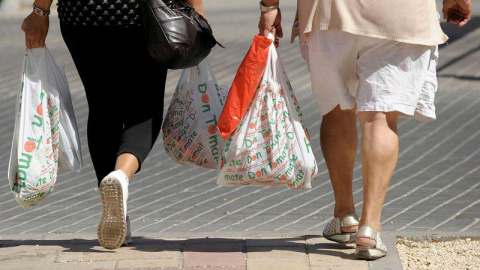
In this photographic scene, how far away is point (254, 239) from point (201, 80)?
0.85 m

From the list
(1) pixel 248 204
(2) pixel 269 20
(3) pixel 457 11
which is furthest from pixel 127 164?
(3) pixel 457 11

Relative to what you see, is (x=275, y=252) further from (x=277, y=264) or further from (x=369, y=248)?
(x=369, y=248)

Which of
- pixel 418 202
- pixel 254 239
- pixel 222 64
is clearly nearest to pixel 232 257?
pixel 254 239

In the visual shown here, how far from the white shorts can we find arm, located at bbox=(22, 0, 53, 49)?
1.25 meters

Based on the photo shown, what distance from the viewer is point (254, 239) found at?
4254 millimetres

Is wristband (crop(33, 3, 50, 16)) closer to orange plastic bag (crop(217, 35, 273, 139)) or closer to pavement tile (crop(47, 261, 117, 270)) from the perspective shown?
orange plastic bag (crop(217, 35, 273, 139))

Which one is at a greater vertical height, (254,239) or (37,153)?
(37,153)

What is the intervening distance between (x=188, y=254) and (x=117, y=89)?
2.78 feet

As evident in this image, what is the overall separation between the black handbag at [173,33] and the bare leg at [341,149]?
734 millimetres

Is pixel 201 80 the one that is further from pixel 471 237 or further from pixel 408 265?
pixel 471 237

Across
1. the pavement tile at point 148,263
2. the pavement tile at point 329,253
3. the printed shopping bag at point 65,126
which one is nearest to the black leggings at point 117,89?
the printed shopping bag at point 65,126

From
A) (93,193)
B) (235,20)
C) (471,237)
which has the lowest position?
(235,20)

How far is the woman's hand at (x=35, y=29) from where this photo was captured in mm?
3973

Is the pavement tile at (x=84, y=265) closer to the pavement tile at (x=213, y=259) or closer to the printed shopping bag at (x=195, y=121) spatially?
the pavement tile at (x=213, y=259)
